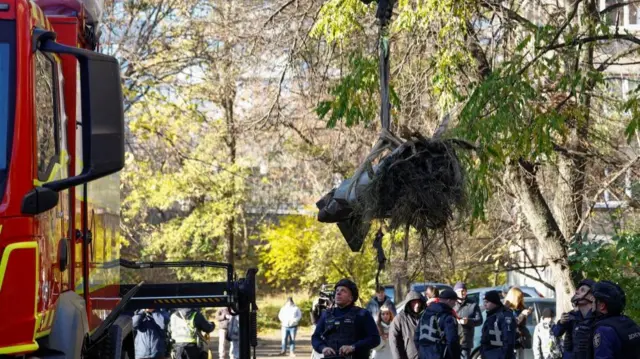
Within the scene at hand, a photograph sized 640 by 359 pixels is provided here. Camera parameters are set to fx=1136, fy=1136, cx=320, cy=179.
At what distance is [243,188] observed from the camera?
32594mm

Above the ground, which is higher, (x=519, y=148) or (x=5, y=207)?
(x=519, y=148)

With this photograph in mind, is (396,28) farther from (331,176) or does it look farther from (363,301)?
(363,301)

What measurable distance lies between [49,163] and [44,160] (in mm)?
107

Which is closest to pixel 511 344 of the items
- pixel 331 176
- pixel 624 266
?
pixel 624 266

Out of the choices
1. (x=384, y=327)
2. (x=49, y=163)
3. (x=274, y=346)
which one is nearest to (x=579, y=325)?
(x=49, y=163)

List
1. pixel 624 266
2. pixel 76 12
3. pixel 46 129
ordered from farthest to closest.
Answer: pixel 624 266, pixel 76 12, pixel 46 129

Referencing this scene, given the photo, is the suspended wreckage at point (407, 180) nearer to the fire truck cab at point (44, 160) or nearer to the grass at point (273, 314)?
the fire truck cab at point (44, 160)

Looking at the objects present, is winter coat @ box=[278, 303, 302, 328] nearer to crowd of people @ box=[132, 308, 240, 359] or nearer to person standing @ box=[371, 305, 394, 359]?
person standing @ box=[371, 305, 394, 359]

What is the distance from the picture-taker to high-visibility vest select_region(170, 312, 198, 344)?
1650 centimetres

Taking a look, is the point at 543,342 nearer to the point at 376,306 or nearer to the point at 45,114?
the point at 376,306

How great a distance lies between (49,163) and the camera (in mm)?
6262

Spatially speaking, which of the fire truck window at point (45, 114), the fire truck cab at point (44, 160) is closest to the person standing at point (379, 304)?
the fire truck cab at point (44, 160)

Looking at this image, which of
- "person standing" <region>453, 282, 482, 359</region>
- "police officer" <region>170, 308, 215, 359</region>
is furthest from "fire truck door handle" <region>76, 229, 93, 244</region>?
"person standing" <region>453, 282, 482, 359</region>

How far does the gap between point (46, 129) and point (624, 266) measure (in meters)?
8.91
